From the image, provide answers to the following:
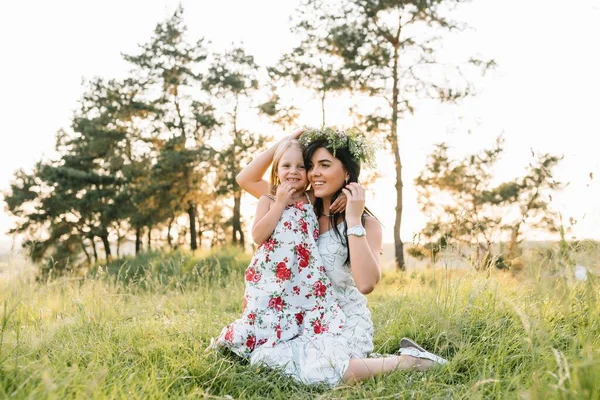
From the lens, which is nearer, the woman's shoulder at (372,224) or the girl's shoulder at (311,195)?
the woman's shoulder at (372,224)

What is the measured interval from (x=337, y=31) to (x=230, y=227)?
53.1 ft

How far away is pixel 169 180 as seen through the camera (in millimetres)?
24859

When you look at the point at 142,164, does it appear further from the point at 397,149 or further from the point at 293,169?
the point at 293,169

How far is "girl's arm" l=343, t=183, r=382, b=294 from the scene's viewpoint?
3648 mm

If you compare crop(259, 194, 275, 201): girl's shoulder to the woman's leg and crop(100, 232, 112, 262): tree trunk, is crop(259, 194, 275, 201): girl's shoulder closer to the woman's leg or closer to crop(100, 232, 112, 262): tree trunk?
the woman's leg

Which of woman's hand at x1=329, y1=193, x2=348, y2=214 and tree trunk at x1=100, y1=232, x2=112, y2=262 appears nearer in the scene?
woman's hand at x1=329, y1=193, x2=348, y2=214

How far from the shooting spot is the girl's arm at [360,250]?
12.0 ft

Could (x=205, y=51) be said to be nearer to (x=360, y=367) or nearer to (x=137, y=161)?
(x=137, y=161)

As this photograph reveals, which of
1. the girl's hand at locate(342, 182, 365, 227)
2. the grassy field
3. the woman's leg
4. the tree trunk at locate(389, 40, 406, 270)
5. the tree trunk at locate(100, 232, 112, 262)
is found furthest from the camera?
the tree trunk at locate(100, 232, 112, 262)

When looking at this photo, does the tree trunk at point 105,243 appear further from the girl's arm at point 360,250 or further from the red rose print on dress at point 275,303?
the girl's arm at point 360,250

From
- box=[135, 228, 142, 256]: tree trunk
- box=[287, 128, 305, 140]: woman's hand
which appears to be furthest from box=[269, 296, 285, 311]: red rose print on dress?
box=[135, 228, 142, 256]: tree trunk

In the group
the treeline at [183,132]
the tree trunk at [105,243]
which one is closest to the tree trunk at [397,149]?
the treeline at [183,132]

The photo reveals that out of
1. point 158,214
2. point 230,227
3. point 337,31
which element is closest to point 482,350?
point 337,31

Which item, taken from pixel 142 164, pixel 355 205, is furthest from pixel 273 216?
pixel 142 164
